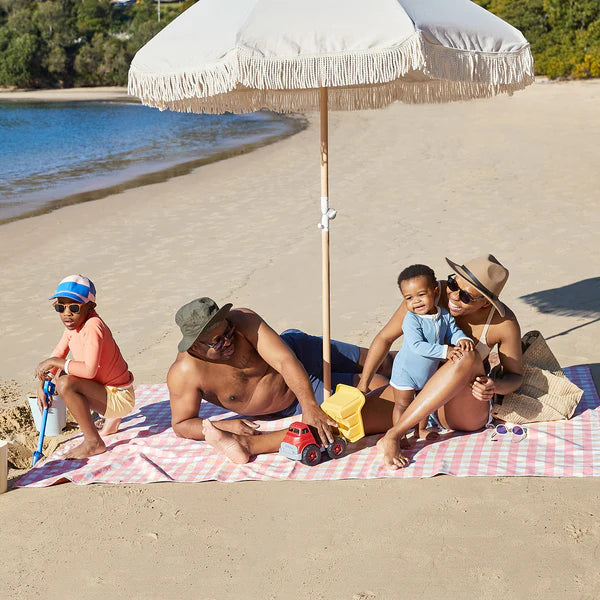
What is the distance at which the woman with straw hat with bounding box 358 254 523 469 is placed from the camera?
382 centimetres

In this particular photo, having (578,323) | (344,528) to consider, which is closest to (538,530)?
(344,528)

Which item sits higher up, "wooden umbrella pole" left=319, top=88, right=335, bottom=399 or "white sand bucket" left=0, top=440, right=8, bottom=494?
"wooden umbrella pole" left=319, top=88, right=335, bottom=399

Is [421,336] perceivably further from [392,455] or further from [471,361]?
[392,455]

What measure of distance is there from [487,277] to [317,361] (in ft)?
3.97

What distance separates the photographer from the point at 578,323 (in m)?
6.07

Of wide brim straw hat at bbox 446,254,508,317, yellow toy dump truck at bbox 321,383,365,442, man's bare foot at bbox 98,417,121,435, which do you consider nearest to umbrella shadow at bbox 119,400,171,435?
man's bare foot at bbox 98,417,121,435

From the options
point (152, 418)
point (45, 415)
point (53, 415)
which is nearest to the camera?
point (45, 415)

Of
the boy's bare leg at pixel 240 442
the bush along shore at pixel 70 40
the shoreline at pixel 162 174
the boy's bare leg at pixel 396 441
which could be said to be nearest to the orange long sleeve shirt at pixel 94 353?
the boy's bare leg at pixel 240 442

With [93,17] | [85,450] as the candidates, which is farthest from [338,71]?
[93,17]

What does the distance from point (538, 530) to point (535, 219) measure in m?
6.80

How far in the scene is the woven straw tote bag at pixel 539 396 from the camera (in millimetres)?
4211

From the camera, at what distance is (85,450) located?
14.0ft

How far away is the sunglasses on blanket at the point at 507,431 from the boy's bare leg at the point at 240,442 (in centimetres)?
107

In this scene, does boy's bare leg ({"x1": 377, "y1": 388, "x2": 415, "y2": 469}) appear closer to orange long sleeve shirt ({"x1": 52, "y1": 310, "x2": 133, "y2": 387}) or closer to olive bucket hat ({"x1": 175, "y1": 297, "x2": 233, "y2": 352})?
olive bucket hat ({"x1": 175, "y1": 297, "x2": 233, "y2": 352})
